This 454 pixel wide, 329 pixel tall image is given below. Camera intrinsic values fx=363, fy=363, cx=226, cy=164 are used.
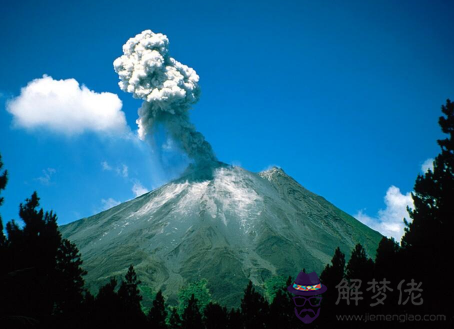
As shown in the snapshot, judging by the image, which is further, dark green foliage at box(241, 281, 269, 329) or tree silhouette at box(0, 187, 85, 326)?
dark green foliage at box(241, 281, 269, 329)

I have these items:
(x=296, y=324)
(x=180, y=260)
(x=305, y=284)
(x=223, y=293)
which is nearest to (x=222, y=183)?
(x=180, y=260)

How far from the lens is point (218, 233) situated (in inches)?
→ 4872

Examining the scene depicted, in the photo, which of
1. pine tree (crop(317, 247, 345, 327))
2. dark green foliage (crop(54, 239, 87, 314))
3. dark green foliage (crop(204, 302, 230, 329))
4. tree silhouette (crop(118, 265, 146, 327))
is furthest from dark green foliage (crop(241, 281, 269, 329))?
dark green foliage (crop(54, 239, 87, 314))

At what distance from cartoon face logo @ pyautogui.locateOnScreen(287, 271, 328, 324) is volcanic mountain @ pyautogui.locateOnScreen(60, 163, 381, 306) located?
74761mm

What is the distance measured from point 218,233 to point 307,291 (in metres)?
114

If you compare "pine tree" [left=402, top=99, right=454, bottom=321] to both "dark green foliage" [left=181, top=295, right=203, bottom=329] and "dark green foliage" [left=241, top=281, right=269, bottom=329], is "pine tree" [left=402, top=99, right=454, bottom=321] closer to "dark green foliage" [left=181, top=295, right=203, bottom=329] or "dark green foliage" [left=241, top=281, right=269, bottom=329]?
"dark green foliage" [left=241, top=281, right=269, bottom=329]

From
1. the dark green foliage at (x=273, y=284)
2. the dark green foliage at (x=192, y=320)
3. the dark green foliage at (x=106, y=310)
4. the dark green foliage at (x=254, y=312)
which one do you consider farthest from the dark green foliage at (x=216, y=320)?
the dark green foliage at (x=273, y=284)

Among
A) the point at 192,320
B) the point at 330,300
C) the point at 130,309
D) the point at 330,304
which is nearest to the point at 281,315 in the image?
the point at 192,320

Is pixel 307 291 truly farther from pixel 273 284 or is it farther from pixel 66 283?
pixel 273 284

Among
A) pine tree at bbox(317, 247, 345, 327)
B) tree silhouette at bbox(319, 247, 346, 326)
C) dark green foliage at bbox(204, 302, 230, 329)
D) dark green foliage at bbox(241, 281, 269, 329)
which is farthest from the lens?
dark green foliage at bbox(204, 302, 230, 329)

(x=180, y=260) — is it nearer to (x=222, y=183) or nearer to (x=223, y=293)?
(x=223, y=293)

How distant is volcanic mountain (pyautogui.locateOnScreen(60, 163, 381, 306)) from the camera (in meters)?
101

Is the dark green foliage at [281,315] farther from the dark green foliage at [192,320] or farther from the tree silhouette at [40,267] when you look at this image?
the tree silhouette at [40,267]

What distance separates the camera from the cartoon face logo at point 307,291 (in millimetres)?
11641
